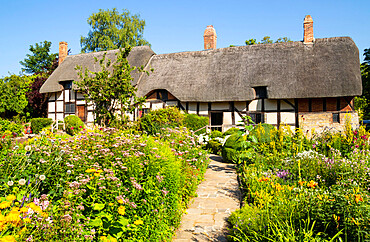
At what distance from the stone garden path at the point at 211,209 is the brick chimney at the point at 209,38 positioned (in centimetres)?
1329

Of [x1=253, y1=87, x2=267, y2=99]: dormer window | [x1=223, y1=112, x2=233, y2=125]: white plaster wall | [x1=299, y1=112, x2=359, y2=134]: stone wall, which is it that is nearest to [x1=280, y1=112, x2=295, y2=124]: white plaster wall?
[x1=299, y1=112, x2=359, y2=134]: stone wall

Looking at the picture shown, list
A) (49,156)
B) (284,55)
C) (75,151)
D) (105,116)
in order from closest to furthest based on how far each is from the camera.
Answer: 1. (49,156)
2. (75,151)
3. (105,116)
4. (284,55)

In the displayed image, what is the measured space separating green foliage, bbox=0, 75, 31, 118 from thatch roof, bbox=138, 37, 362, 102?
12492 mm

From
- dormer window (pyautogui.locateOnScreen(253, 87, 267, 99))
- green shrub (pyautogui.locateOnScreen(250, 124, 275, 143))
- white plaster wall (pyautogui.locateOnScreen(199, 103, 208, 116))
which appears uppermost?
→ dormer window (pyautogui.locateOnScreen(253, 87, 267, 99))

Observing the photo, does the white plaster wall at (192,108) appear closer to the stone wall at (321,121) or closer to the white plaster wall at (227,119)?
the white plaster wall at (227,119)

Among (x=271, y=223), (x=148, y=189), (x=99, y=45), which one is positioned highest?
(x=99, y=45)

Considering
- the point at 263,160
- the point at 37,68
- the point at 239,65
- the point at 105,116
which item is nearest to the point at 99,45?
the point at 37,68

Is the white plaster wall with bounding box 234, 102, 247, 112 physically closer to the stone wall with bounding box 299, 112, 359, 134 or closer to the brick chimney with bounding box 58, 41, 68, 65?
the stone wall with bounding box 299, 112, 359, 134

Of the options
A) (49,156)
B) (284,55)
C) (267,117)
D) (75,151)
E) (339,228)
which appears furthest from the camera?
(284,55)

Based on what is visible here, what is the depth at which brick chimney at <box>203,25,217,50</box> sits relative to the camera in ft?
62.4

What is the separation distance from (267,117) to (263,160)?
8640 millimetres

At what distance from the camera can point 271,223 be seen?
321 cm

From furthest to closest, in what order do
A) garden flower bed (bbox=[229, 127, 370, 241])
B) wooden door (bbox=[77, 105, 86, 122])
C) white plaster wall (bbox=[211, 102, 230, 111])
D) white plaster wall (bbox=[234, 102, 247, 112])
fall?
1. wooden door (bbox=[77, 105, 86, 122])
2. white plaster wall (bbox=[211, 102, 230, 111])
3. white plaster wall (bbox=[234, 102, 247, 112])
4. garden flower bed (bbox=[229, 127, 370, 241])

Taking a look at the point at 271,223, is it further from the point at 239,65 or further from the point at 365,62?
the point at 365,62
